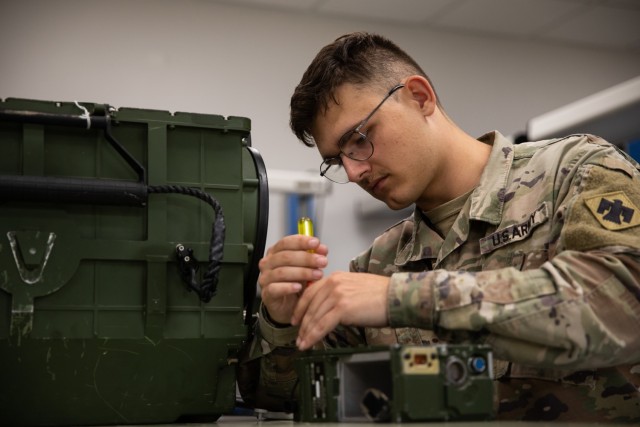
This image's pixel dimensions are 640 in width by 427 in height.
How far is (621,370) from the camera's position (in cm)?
131

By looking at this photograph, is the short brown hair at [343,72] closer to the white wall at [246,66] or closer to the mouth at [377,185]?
the mouth at [377,185]

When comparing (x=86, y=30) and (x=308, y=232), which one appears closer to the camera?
(x=308, y=232)

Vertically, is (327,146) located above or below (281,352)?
above

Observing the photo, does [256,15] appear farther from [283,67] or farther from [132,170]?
[132,170]

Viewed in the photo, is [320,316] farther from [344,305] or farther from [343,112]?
[343,112]

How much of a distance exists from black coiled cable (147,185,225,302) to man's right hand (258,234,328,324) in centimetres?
7

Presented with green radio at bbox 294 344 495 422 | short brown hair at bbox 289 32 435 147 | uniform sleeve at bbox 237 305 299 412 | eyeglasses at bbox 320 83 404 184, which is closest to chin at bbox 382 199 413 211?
eyeglasses at bbox 320 83 404 184

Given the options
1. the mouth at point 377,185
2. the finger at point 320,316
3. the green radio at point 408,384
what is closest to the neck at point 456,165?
the mouth at point 377,185

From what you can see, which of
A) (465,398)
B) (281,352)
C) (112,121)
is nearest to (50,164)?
(112,121)

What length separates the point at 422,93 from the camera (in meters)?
1.56

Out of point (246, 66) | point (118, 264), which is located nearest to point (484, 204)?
point (118, 264)

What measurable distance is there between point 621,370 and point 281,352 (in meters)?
0.57

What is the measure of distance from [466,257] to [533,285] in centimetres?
42

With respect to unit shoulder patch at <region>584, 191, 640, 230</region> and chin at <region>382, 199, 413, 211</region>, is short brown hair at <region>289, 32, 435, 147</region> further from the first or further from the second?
unit shoulder patch at <region>584, 191, 640, 230</region>
